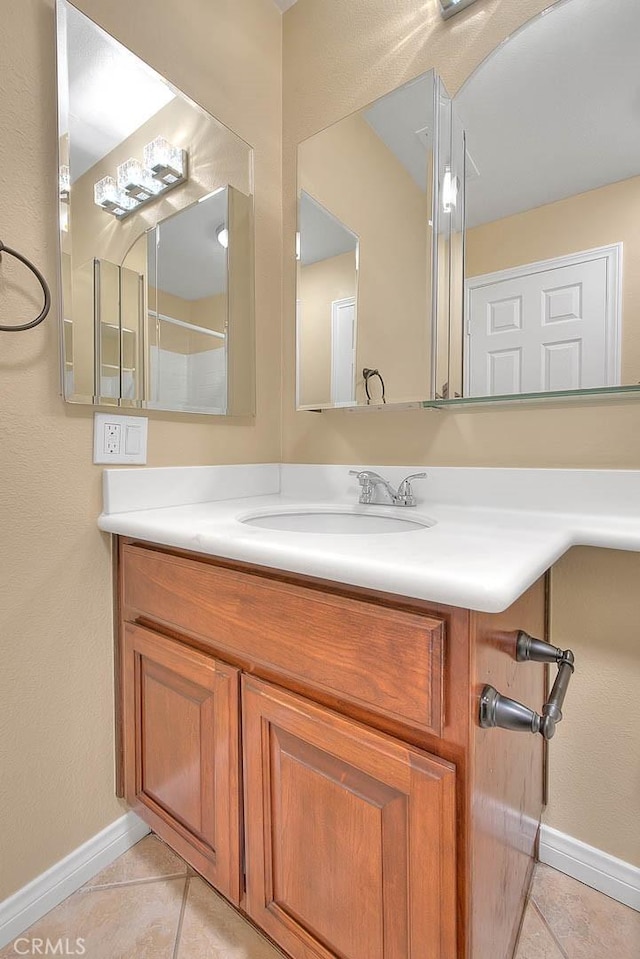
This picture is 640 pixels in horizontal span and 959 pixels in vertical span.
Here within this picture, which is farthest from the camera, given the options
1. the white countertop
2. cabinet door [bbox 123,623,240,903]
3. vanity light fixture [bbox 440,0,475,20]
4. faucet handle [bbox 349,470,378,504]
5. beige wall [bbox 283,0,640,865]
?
faucet handle [bbox 349,470,378,504]

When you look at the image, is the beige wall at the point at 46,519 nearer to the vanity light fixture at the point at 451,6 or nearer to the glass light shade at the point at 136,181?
the glass light shade at the point at 136,181

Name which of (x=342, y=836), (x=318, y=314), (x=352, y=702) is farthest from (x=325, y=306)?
(x=342, y=836)

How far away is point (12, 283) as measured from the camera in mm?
891

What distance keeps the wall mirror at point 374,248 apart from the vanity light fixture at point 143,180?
0.36 meters

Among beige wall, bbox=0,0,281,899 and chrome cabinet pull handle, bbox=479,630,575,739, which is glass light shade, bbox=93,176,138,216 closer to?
beige wall, bbox=0,0,281,899

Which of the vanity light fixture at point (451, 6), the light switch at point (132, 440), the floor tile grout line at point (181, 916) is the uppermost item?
the vanity light fixture at point (451, 6)

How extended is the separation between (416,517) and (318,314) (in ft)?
2.15

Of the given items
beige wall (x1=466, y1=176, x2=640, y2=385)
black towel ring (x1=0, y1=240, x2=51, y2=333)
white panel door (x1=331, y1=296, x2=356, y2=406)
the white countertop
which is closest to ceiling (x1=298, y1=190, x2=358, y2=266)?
white panel door (x1=331, y1=296, x2=356, y2=406)

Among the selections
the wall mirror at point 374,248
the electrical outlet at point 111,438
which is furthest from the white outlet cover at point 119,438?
the wall mirror at point 374,248

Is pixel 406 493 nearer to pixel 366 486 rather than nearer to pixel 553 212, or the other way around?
pixel 366 486

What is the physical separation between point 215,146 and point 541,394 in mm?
1077

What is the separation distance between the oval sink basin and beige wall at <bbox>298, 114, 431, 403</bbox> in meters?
0.30

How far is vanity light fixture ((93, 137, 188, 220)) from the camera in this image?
1036 millimetres

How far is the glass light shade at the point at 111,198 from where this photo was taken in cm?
102
